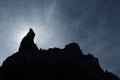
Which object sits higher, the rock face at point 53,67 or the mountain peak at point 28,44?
the mountain peak at point 28,44

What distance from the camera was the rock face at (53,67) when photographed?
102 m

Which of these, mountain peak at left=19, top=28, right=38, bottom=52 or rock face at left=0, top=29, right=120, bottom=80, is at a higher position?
mountain peak at left=19, top=28, right=38, bottom=52

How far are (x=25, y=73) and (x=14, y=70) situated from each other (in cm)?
683

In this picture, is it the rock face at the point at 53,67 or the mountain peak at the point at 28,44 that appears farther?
the mountain peak at the point at 28,44

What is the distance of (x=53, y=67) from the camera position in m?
104

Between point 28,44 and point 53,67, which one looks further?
point 28,44

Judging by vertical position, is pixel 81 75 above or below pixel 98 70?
below

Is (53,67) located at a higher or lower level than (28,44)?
lower

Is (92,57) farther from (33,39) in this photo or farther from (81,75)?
(33,39)

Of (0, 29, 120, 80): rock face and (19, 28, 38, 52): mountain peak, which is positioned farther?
(19, 28, 38, 52): mountain peak

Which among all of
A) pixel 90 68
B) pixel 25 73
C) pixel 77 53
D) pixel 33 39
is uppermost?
pixel 33 39

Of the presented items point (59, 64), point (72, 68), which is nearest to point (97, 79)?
point (72, 68)

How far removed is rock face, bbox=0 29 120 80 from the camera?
102 meters

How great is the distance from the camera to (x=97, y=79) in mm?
100250
